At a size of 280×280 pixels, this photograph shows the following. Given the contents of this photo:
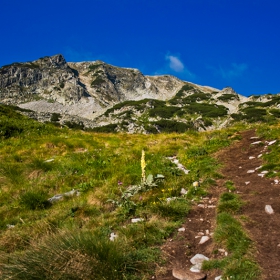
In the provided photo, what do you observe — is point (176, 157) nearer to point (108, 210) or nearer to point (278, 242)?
point (108, 210)

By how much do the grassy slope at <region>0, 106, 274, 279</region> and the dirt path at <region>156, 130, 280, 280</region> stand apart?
363 mm

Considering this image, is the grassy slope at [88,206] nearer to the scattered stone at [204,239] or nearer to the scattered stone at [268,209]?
the scattered stone at [204,239]

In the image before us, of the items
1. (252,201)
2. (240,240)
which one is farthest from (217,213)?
(240,240)

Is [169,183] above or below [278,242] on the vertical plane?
above

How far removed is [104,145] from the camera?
731 inches

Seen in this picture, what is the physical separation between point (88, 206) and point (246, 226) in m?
5.11

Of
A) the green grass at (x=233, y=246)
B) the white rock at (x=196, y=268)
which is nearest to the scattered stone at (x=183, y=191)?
the green grass at (x=233, y=246)

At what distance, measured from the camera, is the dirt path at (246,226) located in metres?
5.93

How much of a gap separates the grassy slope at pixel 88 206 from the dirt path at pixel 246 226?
36 centimetres

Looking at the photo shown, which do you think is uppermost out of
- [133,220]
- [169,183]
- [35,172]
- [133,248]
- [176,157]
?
[176,157]

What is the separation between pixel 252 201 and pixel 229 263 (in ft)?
11.7

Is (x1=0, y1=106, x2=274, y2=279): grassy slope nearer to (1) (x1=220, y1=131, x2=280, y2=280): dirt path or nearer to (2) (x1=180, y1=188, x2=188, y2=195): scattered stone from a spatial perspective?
(2) (x1=180, y1=188, x2=188, y2=195): scattered stone

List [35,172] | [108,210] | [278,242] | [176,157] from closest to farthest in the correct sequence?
[278,242], [108,210], [35,172], [176,157]

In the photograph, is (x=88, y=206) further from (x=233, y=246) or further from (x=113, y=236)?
(x=233, y=246)
